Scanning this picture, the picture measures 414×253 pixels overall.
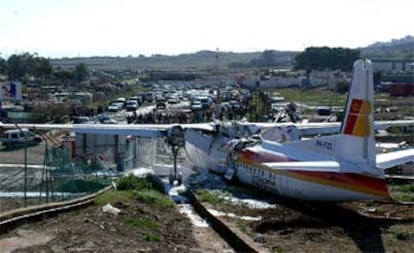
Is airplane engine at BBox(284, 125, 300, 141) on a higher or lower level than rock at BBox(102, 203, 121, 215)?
higher

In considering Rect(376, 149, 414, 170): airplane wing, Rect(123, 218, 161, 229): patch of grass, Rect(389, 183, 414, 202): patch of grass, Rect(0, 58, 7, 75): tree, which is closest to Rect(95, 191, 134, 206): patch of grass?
Rect(123, 218, 161, 229): patch of grass

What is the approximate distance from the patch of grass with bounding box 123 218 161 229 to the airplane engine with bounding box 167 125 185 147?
12291 mm

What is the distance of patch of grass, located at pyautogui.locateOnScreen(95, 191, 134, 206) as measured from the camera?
22406 mm

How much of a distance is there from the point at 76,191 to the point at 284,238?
1010 centimetres

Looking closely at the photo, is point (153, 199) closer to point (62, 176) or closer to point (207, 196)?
point (207, 196)

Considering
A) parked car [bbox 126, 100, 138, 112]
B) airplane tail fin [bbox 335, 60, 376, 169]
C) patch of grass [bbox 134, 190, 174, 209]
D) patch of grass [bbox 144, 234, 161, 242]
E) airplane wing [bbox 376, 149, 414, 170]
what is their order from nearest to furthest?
1. patch of grass [bbox 144, 234, 161, 242]
2. airplane tail fin [bbox 335, 60, 376, 169]
3. airplane wing [bbox 376, 149, 414, 170]
4. patch of grass [bbox 134, 190, 174, 209]
5. parked car [bbox 126, 100, 138, 112]

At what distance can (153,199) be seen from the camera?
24.9 m

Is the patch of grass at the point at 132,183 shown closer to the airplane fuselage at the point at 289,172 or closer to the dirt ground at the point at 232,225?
the dirt ground at the point at 232,225

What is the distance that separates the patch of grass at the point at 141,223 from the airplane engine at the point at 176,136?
12291mm

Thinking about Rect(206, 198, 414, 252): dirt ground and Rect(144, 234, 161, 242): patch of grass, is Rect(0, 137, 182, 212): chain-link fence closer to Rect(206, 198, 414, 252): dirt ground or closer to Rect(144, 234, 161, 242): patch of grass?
Rect(206, 198, 414, 252): dirt ground

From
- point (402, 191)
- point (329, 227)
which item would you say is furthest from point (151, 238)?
point (402, 191)

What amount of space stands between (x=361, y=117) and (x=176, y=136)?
42.9 feet

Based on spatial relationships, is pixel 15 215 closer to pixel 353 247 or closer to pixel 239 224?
pixel 239 224

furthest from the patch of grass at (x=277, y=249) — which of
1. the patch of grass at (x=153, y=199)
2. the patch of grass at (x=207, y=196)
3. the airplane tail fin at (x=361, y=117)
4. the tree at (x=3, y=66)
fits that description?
the tree at (x=3, y=66)
